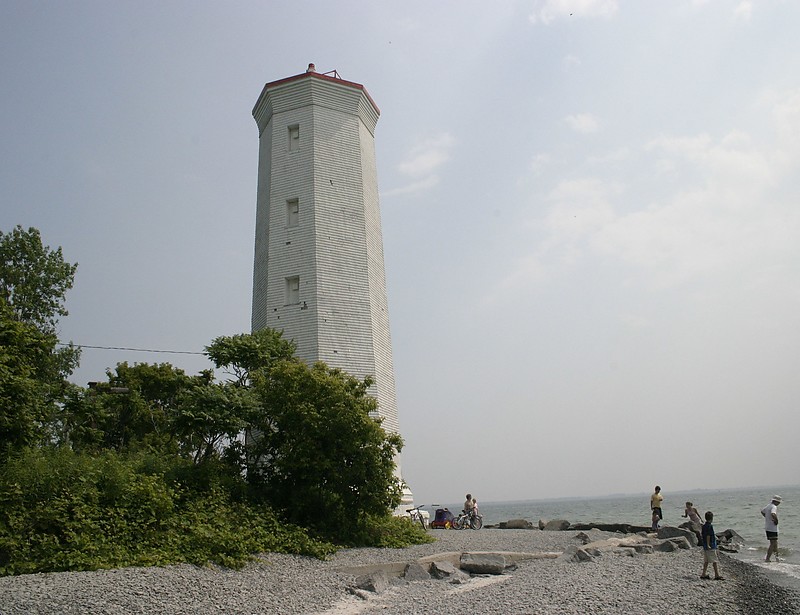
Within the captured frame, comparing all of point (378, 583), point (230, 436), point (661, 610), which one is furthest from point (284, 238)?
point (661, 610)

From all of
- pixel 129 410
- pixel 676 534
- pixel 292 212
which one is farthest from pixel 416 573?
pixel 129 410

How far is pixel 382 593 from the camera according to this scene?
10.4m

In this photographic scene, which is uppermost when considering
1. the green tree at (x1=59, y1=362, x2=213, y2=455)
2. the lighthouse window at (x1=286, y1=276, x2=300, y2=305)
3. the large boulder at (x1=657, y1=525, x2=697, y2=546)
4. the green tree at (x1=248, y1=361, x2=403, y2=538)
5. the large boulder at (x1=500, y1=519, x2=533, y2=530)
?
the lighthouse window at (x1=286, y1=276, x2=300, y2=305)

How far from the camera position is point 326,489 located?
14.5 meters

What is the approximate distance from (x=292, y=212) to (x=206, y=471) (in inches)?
406

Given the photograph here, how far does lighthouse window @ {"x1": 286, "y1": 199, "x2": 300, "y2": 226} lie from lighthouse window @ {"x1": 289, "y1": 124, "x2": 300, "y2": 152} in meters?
1.95

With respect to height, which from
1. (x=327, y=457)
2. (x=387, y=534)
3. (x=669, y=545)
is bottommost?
(x=669, y=545)

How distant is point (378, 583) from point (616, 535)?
1155cm

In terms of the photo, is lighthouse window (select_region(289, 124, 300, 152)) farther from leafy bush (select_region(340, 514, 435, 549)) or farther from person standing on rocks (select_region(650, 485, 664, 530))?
person standing on rocks (select_region(650, 485, 664, 530))

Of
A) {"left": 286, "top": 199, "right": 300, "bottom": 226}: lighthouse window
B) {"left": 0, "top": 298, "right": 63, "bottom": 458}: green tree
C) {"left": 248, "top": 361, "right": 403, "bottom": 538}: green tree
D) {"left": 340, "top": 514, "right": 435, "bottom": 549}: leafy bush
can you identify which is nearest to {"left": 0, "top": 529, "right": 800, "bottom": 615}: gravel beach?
{"left": 340, "top": 514, "right": 435, "bottom": 549}: leafy bush

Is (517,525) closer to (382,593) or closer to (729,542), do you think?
(729,542)

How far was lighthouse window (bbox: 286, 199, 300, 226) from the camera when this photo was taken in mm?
21484

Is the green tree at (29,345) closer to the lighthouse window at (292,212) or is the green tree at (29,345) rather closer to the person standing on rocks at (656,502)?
the lighthouse window at (292,212)

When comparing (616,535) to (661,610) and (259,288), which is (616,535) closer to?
(661,610)
